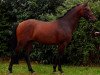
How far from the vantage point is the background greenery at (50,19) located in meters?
13.6

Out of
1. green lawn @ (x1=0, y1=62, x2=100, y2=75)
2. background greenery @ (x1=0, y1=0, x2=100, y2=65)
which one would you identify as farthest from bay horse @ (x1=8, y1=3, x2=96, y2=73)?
background greenery @ (x1=0, y1=0, x2=100, y2=65)

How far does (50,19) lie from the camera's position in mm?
13891

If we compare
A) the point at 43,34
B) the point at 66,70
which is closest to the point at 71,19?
the point at 43,34

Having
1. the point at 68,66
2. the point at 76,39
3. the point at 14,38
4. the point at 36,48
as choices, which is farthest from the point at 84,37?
the point at 14,38

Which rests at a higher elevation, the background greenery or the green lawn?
the background greenery

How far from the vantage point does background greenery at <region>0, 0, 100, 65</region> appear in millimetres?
13570

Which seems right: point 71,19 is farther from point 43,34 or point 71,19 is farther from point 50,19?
point 50,19

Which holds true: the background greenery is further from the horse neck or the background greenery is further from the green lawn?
the horse neck

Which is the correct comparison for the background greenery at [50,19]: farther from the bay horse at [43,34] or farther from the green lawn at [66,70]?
the bay horse at [43,34]

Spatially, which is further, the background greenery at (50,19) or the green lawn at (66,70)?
the background greenery at (50,19)

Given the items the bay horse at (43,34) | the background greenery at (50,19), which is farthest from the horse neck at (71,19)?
the background greenery at (50,19)

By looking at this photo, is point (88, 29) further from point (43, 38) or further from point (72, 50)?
point (43, 38)

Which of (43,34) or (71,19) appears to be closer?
(43,34)

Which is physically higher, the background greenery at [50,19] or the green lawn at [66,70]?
the background greenery at [50,19]
